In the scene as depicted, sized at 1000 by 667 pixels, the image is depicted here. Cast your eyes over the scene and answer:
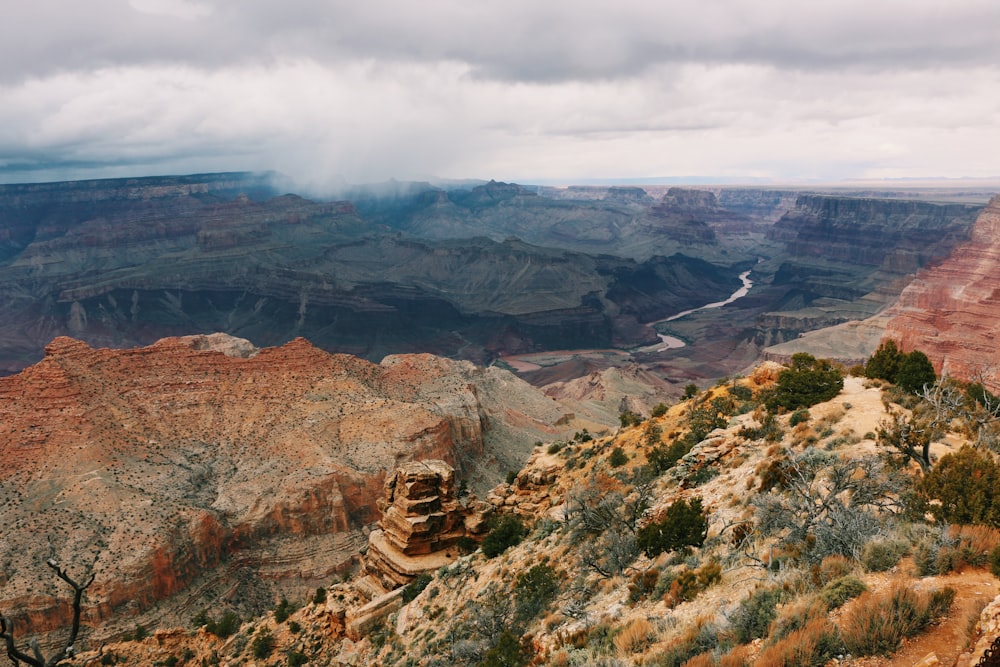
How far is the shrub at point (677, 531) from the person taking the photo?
1623 centimetres

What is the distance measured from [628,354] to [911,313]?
9171cm

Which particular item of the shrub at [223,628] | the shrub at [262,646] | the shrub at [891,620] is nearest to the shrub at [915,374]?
A: the shrub at [891,620]

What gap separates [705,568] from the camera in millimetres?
14055

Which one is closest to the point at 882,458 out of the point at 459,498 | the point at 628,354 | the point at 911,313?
the point at 459,498

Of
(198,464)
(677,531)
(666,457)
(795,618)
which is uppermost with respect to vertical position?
(795,618)

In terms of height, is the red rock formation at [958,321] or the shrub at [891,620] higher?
the shrub at [891,620]

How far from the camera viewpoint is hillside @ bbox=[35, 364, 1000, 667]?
32.6 feet

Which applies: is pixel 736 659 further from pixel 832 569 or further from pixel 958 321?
pixel 958 321

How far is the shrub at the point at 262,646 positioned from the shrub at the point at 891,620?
2793cm

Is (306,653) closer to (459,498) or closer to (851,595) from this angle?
(459,498)

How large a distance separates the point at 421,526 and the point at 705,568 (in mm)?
20778

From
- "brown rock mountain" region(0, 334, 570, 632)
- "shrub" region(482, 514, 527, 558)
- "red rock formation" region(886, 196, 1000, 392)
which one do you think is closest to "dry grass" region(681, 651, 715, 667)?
"shrub" region(482, 514, 527, 558)

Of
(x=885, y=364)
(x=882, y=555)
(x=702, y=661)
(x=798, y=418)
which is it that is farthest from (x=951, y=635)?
(x=885, y=364)

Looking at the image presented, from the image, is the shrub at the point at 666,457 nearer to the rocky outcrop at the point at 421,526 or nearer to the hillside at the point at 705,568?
the hillside at the point at 705,568
